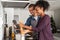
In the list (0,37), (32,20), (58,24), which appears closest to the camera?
(0,37)

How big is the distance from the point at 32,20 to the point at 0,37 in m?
0.46

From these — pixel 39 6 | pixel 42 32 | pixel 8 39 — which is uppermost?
pixel 39 6

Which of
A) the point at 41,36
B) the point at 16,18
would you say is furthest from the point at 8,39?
the point at 16,18

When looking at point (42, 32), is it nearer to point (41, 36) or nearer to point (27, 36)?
point (41, 36)

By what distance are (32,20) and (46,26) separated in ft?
1.88

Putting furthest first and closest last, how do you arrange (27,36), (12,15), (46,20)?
(12,15), (27,36), (46,20)

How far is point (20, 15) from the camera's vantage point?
7.45ft

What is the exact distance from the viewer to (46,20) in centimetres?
119

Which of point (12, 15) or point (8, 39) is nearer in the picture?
point (8, 39)

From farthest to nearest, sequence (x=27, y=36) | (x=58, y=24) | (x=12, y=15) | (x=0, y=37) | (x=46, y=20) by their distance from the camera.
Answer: (x=58, y=24) < (x=12, y=15) < (x=27, y=36) < (x=0, y=37) < (x=46, y=20)

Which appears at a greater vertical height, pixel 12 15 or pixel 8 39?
pixel 12 15

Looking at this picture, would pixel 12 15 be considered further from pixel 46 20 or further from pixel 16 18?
pixel 46 20

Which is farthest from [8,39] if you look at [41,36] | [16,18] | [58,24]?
[58,24]

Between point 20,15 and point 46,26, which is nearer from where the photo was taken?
point 46,26
